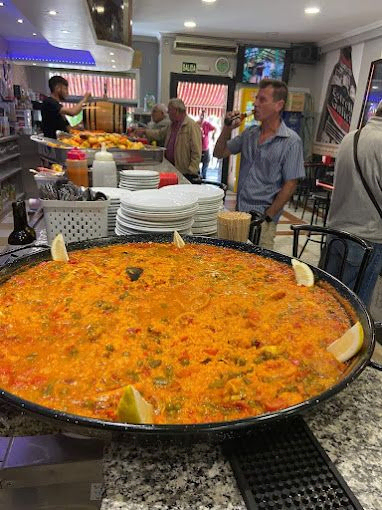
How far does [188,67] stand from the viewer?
32.2 ft

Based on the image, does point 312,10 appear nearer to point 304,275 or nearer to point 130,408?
point 304,275

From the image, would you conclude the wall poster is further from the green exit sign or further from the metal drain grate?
the metal drain grate

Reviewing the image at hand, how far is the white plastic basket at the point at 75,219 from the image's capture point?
165cm

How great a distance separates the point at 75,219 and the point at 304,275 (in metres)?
0.96

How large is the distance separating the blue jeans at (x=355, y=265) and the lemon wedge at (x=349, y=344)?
1.82 m

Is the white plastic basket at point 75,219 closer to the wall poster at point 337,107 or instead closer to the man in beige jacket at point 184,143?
the man in beige jacket at point 184,143

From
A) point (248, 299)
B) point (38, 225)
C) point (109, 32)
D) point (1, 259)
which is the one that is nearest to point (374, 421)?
point (248, 299)

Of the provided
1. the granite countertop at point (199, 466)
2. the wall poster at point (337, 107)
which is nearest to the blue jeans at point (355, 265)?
the granite countertop at point (199, 466)

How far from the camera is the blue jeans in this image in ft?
9.09

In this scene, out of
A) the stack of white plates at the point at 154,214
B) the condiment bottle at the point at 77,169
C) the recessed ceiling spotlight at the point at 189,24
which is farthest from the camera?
the recessed ceiling spotlight at the point at 189,24

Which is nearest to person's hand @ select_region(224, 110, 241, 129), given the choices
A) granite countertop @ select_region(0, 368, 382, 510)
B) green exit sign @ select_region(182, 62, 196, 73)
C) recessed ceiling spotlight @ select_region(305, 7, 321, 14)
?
granite countertop @ select_region(0, 368, 382, 510)

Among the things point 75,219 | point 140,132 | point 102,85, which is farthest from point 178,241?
point 102,85

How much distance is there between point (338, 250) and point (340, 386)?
2237mm

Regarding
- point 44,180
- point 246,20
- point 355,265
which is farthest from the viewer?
point 246,20
